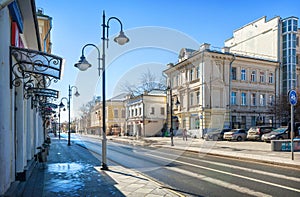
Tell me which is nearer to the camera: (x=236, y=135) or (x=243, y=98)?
(x=236, y=135)

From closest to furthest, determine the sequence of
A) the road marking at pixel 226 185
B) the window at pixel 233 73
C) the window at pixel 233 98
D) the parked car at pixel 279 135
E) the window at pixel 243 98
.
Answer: the road marking at pixel 226 185 < the parked car at pixel 279 135 < the window at pixel 233 98 < the window at pixel 233 73 < the window at pixel 243 98

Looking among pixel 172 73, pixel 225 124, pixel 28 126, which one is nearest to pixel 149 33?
pixel 28 126

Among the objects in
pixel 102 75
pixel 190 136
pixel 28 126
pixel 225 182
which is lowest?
pixel 190 136

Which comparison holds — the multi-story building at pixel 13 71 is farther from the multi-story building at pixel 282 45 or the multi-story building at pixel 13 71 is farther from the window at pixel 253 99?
the multi-story building at pixel 282 45

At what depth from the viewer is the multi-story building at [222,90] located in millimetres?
34656

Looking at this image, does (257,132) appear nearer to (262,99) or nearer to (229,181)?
(262,99)

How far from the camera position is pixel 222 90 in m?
35.7

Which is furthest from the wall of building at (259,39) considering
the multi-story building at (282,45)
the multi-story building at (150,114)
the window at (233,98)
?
the multi-story building at (150,114)

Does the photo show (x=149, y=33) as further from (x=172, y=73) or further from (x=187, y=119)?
(x=172, y=73)

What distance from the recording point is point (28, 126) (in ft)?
33.7

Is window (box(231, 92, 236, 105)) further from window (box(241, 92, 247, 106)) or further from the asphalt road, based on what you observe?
the asphalt road

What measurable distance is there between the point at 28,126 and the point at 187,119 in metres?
30.0

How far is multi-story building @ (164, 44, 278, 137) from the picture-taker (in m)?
34.7

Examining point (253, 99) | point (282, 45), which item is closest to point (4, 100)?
→ point (253, 99)
